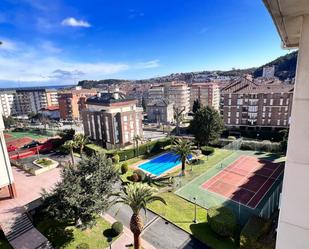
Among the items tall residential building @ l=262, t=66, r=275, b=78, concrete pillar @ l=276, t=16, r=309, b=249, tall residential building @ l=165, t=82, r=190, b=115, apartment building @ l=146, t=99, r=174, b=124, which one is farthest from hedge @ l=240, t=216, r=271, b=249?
tall residential building @ l=262, t=66, r=275, b=78

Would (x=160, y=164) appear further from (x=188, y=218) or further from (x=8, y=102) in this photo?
(x=8, y=102)

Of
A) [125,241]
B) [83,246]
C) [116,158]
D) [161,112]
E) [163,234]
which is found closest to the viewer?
[83,246]

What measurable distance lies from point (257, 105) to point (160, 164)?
3780 cm

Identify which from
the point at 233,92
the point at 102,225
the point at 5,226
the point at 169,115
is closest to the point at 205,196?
the point at 102,225

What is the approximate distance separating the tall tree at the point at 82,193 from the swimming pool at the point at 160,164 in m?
15.7

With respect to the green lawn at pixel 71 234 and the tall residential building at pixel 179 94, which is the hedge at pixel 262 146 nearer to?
the green lawn at pixel 71 234

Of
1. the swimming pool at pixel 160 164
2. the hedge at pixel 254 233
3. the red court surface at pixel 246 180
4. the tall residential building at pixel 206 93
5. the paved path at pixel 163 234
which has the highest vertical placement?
the tall residential building at pixel 206 93

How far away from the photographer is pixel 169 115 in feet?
285

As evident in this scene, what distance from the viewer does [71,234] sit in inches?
744

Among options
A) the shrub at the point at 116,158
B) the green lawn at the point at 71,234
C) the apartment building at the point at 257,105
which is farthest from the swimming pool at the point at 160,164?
the apartment building at the point at 257,105

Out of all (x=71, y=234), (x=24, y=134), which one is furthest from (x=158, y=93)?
(x=71, y=234)

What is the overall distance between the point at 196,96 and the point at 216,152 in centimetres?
7171

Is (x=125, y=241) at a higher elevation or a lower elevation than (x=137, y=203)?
lower

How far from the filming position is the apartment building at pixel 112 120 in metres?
47.0
